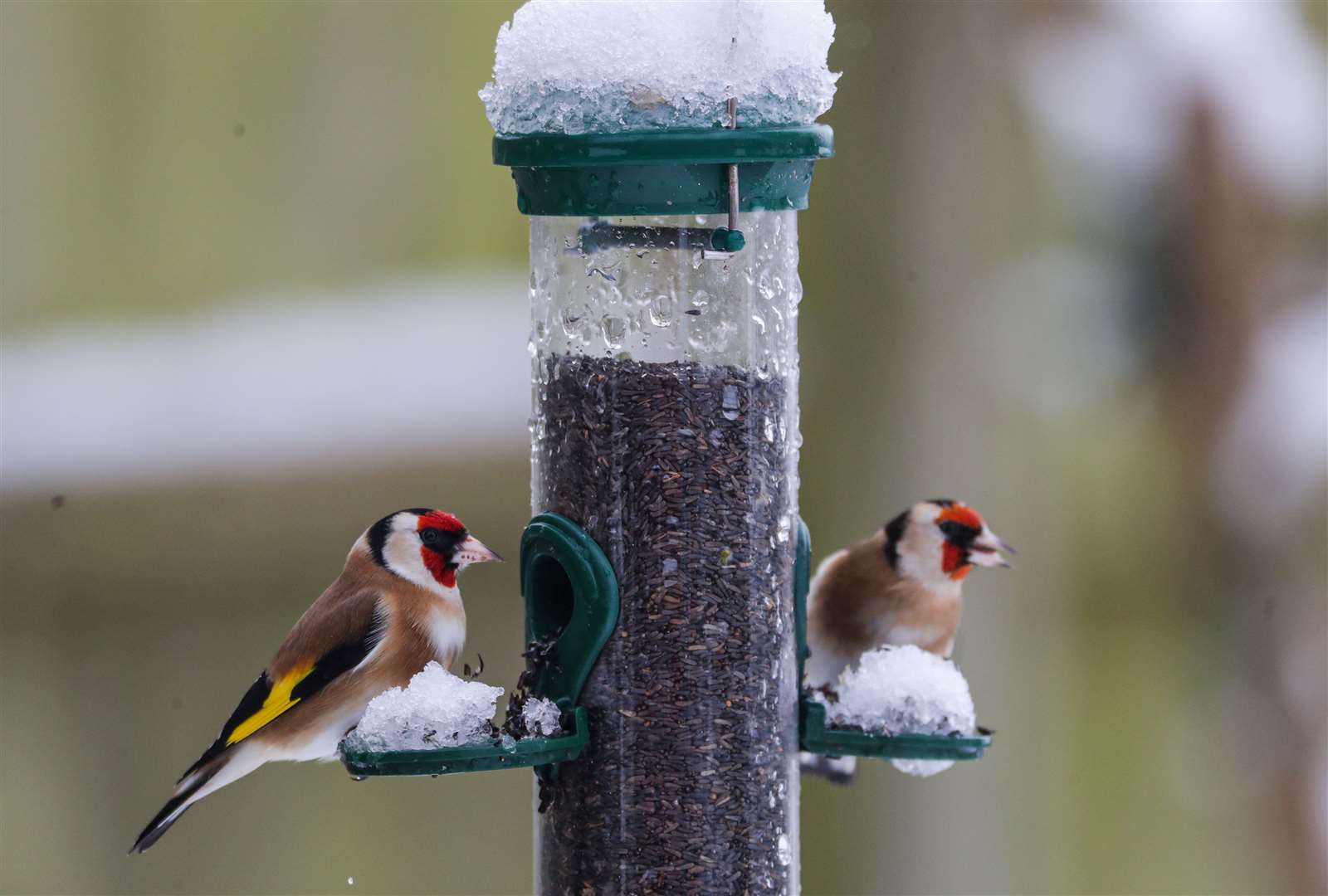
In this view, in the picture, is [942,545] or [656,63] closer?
[656,63]

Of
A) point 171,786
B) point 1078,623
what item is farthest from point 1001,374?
point 171,786

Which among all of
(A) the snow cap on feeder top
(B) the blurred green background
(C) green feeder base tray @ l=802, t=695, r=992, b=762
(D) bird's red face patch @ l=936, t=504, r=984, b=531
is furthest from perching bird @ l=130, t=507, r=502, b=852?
(B) the blurred green background

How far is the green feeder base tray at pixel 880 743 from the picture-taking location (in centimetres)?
225

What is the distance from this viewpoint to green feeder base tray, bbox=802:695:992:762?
2.25 metres

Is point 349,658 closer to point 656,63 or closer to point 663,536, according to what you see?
point 663,536

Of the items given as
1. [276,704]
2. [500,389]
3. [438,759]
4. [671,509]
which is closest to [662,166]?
[671,509]

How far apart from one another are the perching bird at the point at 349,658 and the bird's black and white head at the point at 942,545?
903mm

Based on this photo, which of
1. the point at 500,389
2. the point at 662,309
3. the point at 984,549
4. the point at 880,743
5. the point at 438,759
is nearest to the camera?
the point at 438,759

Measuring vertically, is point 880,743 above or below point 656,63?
below

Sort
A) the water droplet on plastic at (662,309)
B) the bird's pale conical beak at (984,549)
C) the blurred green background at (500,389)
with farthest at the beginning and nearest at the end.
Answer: the blurred green background at (500,389) → the bird's pale conical beak at (984,549) → the water droplet on plastic at (662,309)

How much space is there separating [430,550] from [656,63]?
79 cm

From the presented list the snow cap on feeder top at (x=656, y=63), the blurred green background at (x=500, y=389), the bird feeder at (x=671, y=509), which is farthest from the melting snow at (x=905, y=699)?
the blurred green background at (x=500, y=389)

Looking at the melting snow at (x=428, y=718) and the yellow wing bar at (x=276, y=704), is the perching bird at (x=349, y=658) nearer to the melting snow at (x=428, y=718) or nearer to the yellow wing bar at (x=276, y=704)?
the yellow wing bar at (x=276, y=704)

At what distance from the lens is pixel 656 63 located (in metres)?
2.00
